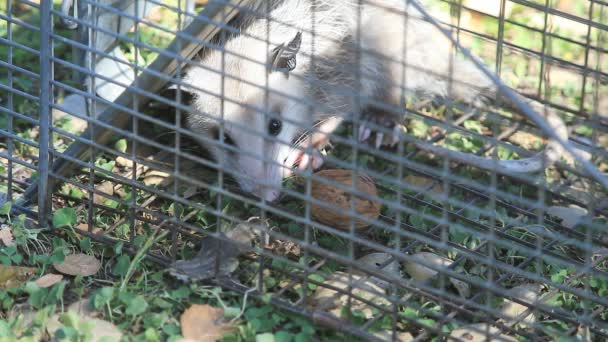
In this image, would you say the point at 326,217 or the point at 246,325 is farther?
the point at 326,217

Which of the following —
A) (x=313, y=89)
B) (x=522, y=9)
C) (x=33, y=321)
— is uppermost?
(x=522, y=9)

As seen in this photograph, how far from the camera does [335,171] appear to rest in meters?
3.04

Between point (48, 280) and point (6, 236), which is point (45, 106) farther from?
point (48, 280)

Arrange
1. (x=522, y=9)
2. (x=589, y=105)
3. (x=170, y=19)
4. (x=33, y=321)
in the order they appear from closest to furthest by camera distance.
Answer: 1. (x=33, y=321)
2. (x=589, y=105)
3. (x=170, y=19)
4. (x=522, y=9)

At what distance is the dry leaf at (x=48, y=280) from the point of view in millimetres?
2566

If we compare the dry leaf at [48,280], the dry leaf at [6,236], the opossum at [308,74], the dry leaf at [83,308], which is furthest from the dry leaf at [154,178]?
the dry leaf at [83,308]

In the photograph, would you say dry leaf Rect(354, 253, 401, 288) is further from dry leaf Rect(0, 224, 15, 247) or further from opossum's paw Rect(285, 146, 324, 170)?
dry leaf Rect(0, 224, 15, 247)

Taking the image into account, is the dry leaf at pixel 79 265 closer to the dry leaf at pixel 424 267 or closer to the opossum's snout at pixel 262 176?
the opossum's snout at pixel 262 176

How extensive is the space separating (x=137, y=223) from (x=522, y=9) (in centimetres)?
275

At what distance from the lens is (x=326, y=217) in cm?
290

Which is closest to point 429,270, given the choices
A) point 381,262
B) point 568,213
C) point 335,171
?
point 381,262

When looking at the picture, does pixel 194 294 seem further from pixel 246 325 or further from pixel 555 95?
pixel 555 95

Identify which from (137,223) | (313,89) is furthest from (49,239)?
(313,89)

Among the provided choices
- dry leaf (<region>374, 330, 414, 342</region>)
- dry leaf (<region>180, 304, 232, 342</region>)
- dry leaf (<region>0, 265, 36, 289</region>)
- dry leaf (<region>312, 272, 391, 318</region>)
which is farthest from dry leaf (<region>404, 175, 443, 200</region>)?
dry leaf (<region>0, 265, 36, 289</region>)
